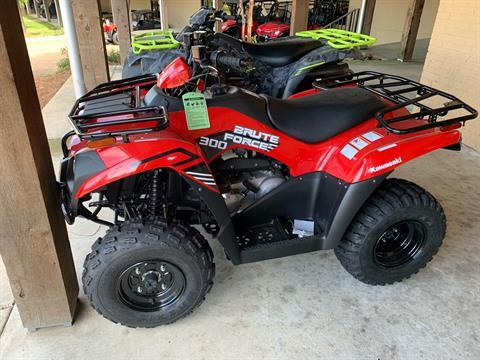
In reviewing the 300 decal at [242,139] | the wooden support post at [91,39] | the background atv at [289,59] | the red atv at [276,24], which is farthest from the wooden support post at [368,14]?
the 300 decal at [242,139]

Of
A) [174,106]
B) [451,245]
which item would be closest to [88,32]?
[174,106]

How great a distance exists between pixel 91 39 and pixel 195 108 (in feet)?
10.9

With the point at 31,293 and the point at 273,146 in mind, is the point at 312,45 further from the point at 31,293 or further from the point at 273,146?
the point at 31,293

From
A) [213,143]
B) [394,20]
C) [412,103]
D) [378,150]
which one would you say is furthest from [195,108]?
[394,20]

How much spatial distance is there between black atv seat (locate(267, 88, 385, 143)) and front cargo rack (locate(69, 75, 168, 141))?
622 millimetres

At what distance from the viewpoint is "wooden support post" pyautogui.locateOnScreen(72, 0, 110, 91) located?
445 centimetres

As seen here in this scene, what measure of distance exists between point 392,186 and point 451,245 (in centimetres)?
93

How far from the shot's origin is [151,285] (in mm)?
2086

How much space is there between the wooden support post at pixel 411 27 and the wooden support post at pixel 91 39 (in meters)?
6.98

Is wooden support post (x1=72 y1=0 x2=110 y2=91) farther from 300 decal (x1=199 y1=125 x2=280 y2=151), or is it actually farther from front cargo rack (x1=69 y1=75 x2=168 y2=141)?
300 decal (x1=199 y1=125 x2=280 y2=151)

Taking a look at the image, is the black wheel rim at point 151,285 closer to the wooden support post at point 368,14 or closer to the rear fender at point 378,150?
the rear fender at point 378,150

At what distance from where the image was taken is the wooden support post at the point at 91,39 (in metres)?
4.45

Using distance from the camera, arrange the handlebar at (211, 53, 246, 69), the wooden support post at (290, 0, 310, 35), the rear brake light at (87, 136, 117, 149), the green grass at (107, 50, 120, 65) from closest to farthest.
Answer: the rear brake light at (87, 136, 117, 149) < the handlebar at (211, 53, 246, 69) < the wooden support post at (290, 0, 310, 35) < the green grass at (107, 50, 120, 65)

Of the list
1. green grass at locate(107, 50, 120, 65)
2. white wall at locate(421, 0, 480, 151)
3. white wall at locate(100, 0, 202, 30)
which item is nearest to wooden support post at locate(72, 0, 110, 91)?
white wall at locate(421, 0, 480, 151)
